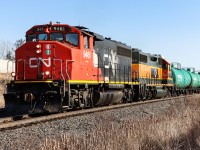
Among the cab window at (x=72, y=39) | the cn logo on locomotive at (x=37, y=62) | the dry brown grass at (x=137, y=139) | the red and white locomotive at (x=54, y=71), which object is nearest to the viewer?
the dry brown grass at (x=137, y=139)

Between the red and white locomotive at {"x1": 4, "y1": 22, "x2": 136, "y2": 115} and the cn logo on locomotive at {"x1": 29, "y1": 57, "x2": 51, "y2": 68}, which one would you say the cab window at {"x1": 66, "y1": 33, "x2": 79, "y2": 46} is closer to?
the red and white locomotive at {"x1": 4, "y1": 22, "x2": 136, "y2": 115}

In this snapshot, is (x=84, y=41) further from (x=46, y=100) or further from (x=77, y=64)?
(x=46, y=100)

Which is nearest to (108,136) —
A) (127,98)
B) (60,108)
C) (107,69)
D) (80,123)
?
(80,123)

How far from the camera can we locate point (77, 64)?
14.6 m

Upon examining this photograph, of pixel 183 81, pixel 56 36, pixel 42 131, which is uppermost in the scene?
pixel 56 36

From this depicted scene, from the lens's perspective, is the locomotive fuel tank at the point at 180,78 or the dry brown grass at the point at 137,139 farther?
the locomotive fuel tank at the point at 180,78

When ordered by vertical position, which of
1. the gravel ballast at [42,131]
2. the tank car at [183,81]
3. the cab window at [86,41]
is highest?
the cab window at [86,41]

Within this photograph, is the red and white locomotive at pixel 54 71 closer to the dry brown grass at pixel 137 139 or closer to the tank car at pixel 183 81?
the dry brown grass at pixel 137 139

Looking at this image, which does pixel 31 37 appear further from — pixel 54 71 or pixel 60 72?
pixel 60 72

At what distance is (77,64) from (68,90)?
1484 millimetres

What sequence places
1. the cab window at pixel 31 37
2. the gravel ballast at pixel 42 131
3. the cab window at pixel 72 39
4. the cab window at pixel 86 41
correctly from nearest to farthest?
the gravel ballast at pixel 42 131 → the cab window at pixel 72 39 → the cab window at pixel 31 37 → the cab window at pixel 86 41

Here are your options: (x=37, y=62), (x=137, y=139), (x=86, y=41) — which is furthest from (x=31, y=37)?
(x=137, y=139)

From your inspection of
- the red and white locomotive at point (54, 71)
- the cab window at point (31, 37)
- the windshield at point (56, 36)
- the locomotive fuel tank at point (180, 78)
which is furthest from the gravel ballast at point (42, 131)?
the locomotive fuel tank at point (180, 78)

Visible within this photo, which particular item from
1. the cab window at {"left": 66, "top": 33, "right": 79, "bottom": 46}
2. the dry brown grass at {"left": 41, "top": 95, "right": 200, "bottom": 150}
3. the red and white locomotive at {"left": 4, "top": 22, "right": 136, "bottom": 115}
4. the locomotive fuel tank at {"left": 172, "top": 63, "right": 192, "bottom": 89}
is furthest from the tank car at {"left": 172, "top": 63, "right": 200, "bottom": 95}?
A: the dry brown grass at {"left": 41, "top": 95, "right": 200, "bottom": 150}
